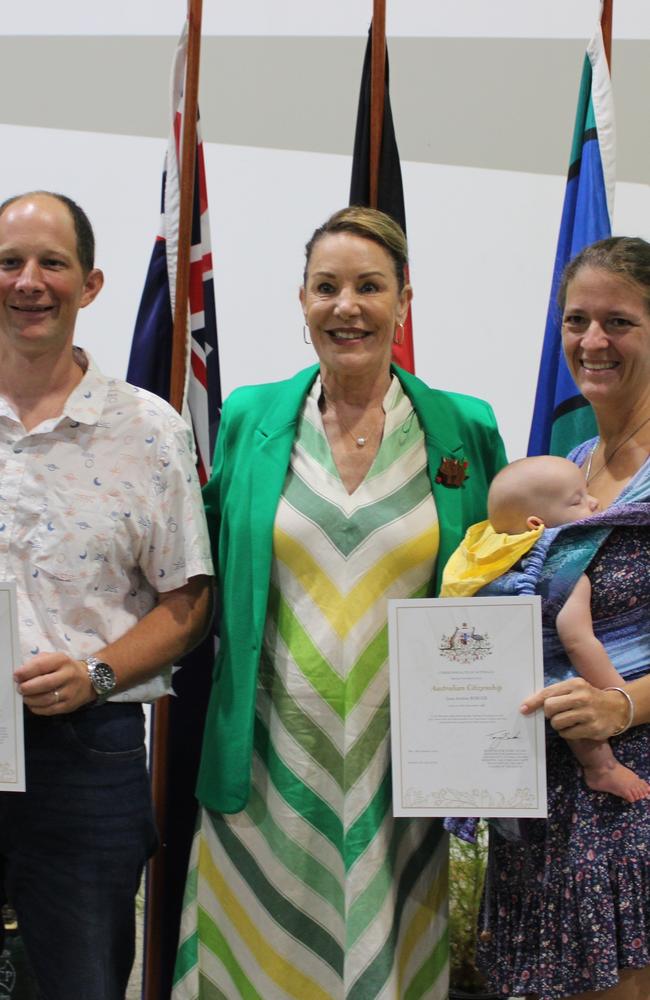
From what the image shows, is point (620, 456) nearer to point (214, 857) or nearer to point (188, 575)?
point (188, 575)

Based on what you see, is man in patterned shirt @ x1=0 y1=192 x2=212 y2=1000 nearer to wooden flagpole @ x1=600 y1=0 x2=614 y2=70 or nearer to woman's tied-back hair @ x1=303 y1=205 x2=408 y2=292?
woman's tied-back hair @ x1=303 y1=205 x2=408 y2=292

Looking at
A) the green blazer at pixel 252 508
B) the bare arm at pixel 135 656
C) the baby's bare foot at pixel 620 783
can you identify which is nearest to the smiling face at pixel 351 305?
the green blazer at pixel 252 508

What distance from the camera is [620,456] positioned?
6.81ft

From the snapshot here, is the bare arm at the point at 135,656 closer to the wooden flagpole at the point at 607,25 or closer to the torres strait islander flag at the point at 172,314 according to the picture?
the torres strait islander flag at the point at 172,314

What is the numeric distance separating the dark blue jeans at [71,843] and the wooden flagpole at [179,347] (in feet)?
2.48

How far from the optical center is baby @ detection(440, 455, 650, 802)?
190 centimetres

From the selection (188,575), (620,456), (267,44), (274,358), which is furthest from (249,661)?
(267,44)

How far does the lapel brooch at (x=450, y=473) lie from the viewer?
88.2 inches

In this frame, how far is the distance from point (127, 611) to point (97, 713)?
0.61 ft

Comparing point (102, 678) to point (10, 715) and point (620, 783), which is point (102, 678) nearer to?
point (10, 715)

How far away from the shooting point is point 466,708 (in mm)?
1928

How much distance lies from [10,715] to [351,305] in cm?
92

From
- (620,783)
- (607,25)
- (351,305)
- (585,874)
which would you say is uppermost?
(607,25)

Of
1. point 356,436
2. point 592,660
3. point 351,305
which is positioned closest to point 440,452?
point 356,436
